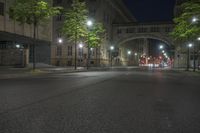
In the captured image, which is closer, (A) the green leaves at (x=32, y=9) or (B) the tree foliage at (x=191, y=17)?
(A) the green leaves at (x=32, y=9)

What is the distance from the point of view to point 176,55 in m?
79.4

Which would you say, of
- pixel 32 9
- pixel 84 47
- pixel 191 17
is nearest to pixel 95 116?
pixel 32 9

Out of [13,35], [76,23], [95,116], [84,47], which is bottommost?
[95,116]

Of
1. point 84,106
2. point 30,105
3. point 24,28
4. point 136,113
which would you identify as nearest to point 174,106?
point 136,113

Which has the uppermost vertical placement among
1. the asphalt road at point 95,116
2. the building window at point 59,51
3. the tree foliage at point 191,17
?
the tree foliage at point 191,17

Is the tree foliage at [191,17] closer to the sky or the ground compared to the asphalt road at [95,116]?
closer to the sky

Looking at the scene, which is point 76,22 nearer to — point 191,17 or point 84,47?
point 191,17

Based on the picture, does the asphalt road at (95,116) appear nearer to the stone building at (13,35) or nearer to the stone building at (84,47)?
the stone building at (13,35)

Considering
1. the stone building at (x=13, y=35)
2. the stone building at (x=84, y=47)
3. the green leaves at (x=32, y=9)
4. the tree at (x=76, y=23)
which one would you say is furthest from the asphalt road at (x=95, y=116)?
the stone building at (x=84, y=47)

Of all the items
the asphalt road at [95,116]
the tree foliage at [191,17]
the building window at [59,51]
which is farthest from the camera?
the building window at [59,51]

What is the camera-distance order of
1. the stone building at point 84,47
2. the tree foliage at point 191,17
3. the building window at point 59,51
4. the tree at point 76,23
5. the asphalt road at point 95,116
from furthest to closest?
the building window at point 59,51, the stone building at point 84,47, the tree at point 76,23, the tree foliage at point 191,17, the asphalt road at point 95,116

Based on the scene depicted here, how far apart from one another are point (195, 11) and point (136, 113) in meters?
26.9

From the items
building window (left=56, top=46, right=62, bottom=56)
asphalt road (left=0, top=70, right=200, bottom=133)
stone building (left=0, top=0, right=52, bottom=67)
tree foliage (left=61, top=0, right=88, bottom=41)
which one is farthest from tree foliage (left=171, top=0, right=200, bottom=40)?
building window (left=56, top=46, right=62, bottom=56)

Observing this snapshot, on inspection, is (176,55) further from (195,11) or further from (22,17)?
(22,17)
